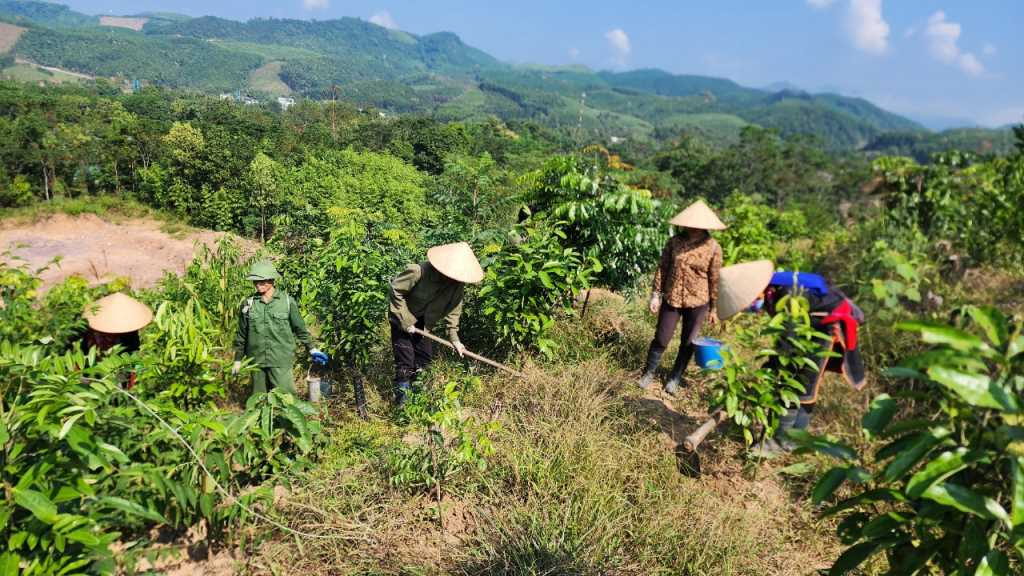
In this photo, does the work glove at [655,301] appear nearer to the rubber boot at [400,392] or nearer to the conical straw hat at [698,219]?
the conical straw hat at [698,219]

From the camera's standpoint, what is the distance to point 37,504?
1492 mm

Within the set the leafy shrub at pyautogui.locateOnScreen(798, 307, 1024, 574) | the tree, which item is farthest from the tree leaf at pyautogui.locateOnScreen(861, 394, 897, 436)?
the tree

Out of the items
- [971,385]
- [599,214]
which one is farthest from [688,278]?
[971,385]

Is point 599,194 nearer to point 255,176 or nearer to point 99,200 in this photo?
point 255,176

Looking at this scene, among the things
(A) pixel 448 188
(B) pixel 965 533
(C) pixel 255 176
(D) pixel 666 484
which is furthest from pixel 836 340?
(C) pixel 255 176

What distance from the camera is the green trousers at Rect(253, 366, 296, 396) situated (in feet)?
11.4

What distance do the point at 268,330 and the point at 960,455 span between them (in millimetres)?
3413

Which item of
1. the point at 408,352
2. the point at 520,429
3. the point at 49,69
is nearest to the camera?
the point at 520,429

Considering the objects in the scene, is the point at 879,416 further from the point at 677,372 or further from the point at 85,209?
the point at 85,209

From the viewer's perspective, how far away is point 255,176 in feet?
61.4

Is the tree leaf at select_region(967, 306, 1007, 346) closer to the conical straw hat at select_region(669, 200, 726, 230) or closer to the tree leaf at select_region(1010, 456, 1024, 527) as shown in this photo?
the tree leaf at select_region(1010, 456, 1024, 527)

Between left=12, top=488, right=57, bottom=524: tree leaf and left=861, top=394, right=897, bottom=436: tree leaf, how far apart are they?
7.08 feet

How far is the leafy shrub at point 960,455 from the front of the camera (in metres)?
0.96

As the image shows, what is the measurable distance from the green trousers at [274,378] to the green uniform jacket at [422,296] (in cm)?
79
